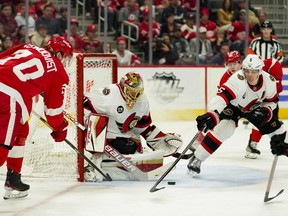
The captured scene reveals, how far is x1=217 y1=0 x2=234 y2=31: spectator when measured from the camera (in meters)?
10.2

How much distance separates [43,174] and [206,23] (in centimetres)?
519

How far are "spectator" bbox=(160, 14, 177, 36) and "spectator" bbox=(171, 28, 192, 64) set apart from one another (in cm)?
5

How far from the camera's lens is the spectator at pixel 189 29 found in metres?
9.83

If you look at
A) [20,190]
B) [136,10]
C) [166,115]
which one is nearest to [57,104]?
[20,190]

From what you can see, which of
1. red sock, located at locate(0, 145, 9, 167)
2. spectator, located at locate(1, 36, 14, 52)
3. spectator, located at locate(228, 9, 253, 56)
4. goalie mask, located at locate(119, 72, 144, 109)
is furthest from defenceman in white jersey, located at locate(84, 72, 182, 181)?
spectator, located at locate(228, 9, 253, 56)

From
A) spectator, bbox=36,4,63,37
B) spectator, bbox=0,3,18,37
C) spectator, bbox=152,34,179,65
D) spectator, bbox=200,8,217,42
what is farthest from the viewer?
spectator, bbox=200,8,217,42

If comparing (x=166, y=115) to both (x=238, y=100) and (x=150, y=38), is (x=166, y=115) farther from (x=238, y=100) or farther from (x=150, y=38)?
(x=238, y=100)

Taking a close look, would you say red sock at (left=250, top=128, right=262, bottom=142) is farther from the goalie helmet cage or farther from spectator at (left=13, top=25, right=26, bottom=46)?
spectator at (left=13, top=25, right=26, bottom=46)

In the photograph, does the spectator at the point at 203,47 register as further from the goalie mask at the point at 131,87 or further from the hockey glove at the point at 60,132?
the hockey glove at the point at 60,132

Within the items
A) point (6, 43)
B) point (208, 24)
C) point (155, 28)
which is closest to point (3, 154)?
point (6, 43)

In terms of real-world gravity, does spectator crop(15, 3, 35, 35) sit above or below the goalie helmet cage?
above

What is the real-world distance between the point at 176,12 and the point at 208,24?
419mm

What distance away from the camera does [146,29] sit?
9.74 m

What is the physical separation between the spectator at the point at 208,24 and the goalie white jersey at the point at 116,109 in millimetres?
4763
